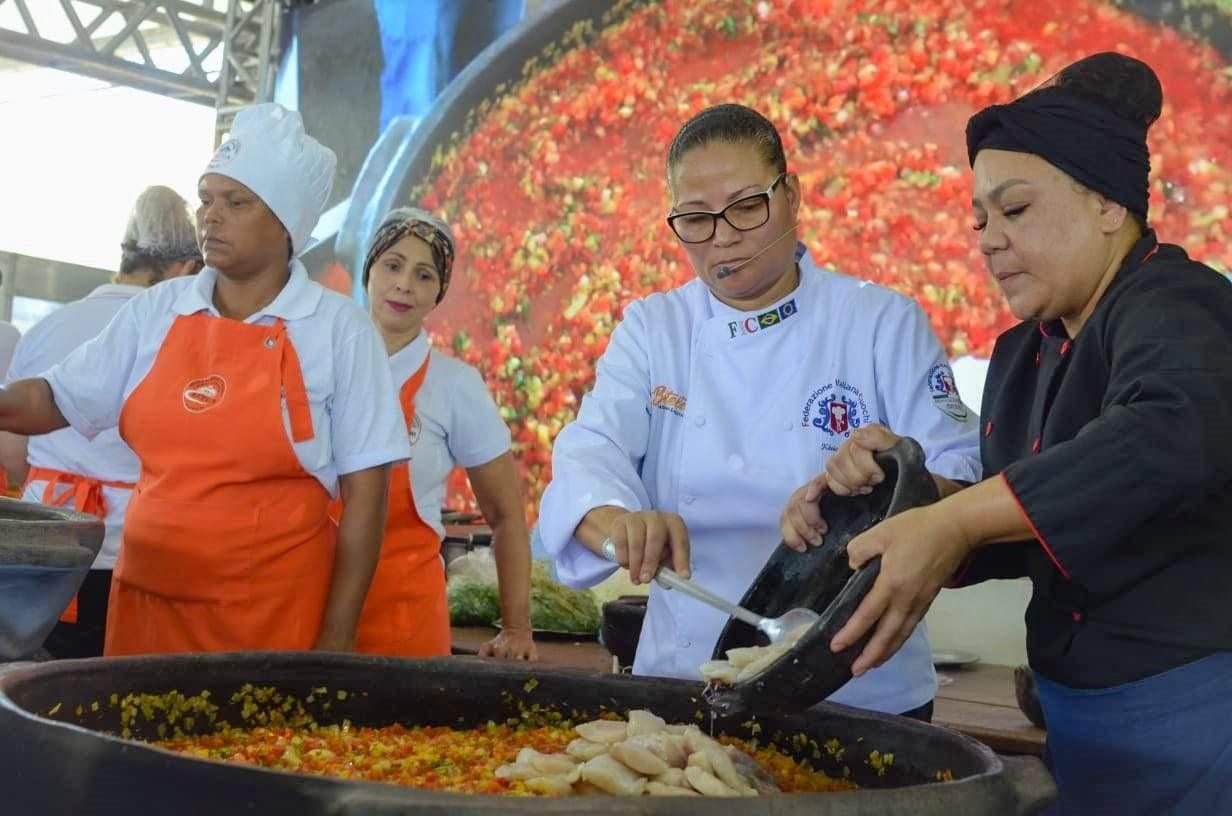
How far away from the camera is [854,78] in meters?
4.91

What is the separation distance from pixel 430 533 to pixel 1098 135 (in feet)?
6.60

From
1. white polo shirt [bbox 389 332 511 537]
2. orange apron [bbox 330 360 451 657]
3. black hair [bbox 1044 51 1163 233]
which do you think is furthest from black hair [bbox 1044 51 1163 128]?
white polo shirt [bbox 389 332 511 537]

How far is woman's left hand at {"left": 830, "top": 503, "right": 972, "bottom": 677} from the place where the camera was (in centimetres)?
130

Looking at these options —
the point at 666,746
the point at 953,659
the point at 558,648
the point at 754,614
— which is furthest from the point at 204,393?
the point at 953,659

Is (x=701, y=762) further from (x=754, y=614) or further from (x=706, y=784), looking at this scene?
(x=754, y=614)

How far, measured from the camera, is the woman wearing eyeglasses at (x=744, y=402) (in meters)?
1.90

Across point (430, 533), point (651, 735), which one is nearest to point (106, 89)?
point (430, 533)

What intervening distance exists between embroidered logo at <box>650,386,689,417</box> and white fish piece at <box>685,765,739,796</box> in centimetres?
87

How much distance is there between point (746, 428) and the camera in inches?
79.4

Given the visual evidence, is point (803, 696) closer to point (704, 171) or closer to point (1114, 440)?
point (1114, 440)

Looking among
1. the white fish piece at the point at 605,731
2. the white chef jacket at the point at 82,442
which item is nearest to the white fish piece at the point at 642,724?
the white fish piece at the point at 605,731

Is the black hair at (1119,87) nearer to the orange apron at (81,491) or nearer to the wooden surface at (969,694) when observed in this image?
the wooden surface at (969,694)

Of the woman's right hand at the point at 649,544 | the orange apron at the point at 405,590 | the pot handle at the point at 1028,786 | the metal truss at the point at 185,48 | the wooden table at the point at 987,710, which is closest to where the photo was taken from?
the pot handle at the point at 1028,786

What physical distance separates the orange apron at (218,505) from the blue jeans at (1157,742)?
1.40 m
